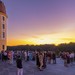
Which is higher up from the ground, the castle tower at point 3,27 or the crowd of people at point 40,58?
the castle tower at point 3,27

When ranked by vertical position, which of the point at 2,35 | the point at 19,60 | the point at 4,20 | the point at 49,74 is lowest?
the point at 49,74

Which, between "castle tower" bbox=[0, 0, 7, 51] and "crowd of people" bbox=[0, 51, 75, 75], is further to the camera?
"castle tower" bbox=[0, 0, 7, 51]

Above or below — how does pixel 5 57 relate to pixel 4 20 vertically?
below

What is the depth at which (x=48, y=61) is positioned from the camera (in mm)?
33188

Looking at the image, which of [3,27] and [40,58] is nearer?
[40,58]

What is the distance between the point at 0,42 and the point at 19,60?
2079 inches

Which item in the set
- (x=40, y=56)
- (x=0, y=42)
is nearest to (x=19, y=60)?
(x=40, y=56)

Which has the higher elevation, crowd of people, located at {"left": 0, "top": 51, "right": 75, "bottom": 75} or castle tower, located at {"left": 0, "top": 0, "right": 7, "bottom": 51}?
castle tower, located at {"left": 0, "top": 0, "right": 7, "bottom": 51}

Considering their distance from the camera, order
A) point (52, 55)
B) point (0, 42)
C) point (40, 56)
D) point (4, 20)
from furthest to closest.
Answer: point (4, 20) < point (0, 42) < point (52, 55) < point (40, 56)

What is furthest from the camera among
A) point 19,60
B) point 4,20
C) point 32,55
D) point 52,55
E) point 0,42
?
point 4,20

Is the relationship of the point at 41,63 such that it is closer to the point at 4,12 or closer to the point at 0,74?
the point at 0,74

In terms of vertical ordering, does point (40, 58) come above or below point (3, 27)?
below

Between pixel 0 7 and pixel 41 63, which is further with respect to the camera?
pixel 0 7

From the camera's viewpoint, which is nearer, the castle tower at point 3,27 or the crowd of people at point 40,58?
the crowd of people at point 40,58
